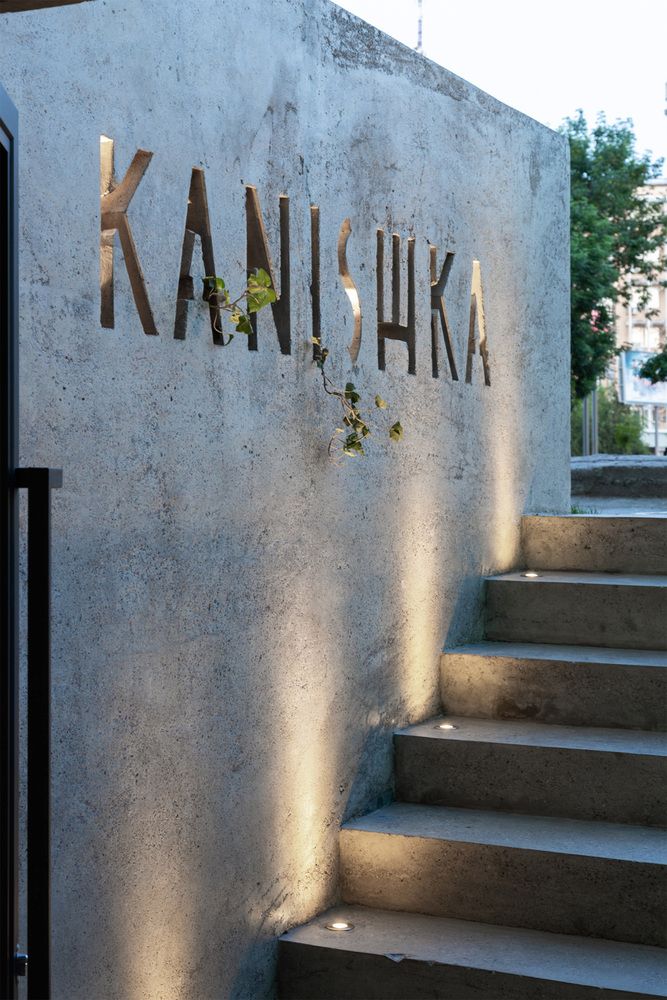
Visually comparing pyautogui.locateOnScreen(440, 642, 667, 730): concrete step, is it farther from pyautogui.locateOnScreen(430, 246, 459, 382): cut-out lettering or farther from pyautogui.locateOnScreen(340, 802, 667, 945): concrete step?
pyautogui.locateOnScreen(430, 246, 459, 382): cut-out lettering

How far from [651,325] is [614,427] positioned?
14.2 metres

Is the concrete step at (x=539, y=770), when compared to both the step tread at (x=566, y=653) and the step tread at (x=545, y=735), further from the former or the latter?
the step tread at (x=566, y=653)

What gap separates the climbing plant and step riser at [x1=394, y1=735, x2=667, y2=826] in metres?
0.99

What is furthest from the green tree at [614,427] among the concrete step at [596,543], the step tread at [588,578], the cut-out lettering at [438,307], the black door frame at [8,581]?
the black door frame at [8,581]

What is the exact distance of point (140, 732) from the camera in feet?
8.83

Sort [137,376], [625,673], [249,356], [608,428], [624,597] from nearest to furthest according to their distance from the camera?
[137,376]
[249,356]
[625,673]
[624,597]
[608,428]

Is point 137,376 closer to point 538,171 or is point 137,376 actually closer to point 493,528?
point 493,528

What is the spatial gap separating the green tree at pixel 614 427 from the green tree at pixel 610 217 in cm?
180

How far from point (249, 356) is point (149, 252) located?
49 centimetres

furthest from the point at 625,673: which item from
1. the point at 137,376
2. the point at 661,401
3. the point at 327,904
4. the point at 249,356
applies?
the point at 661,401

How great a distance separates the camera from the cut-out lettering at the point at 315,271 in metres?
3.44

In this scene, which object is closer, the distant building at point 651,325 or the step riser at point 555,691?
the step riser at point 555,691

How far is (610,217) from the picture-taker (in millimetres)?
14430

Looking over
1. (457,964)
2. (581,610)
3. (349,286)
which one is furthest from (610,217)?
(457,964)
